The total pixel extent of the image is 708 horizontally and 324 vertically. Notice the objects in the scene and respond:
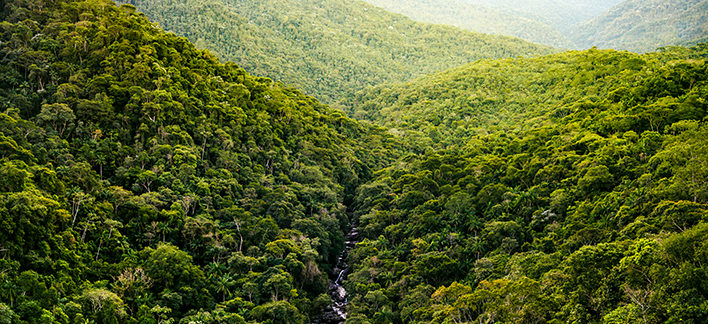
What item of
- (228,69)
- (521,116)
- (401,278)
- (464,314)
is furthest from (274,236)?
(521,116)

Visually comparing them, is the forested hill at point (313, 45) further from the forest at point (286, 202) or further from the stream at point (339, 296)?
the stream at point (339, 296)

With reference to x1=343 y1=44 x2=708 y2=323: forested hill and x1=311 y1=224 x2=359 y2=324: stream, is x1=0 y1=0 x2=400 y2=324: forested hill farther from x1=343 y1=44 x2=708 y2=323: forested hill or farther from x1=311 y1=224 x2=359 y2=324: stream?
x1=343 y1=44 x2=708 y2=323: forested hill

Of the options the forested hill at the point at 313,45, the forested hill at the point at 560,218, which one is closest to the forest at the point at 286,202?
the forested hill at the point at 560,218

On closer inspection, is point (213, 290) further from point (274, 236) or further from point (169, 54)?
point (169, 54)

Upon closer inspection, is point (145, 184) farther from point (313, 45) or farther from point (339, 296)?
point (313, 45)

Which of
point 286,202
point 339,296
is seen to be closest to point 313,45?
point 286,202
